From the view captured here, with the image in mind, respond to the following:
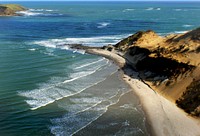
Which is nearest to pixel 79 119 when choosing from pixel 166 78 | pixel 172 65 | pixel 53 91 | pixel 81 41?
pixel 53 91

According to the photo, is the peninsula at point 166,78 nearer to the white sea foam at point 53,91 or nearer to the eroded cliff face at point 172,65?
the eroded cliff face at point 172,65

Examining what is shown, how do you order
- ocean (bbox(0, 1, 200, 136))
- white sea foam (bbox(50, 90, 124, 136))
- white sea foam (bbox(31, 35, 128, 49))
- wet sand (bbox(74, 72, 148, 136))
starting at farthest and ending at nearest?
1. white sea foam (bbox(31, 35, 128, 49))
2. ocean (bbox(0, 1, 200, 136))
3. white sea foam (bbox(50, 90, 124, 136))
4. wet sand (bbox(74, 72, 148, 136))

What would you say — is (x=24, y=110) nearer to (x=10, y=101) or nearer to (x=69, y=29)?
(x=10, y=101)

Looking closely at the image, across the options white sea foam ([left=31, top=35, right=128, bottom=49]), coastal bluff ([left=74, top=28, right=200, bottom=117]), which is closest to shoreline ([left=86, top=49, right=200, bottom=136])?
coastal bluff ([left=74, top=28, right=200, bottom=117])

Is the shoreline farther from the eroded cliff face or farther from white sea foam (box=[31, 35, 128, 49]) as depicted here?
white sea foam (box=[31, 35, 128, 49])

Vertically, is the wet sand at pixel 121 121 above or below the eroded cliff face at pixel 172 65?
below

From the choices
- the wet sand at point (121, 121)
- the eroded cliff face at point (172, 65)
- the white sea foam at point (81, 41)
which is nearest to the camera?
the wet sand at point (121, 121)

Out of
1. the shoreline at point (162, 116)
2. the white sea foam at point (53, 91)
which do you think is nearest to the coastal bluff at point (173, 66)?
the shoreline at point (162, 116)
